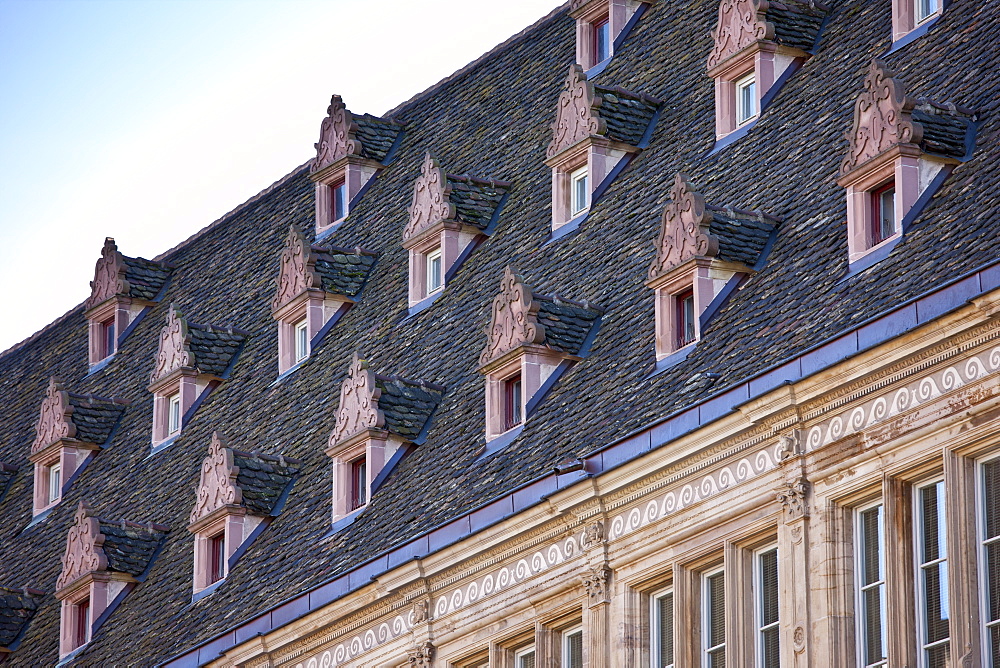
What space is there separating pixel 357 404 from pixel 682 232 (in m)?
7.01

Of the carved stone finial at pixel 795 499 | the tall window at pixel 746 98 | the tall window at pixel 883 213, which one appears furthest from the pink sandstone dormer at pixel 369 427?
the carved stone finial at pixel 795 499

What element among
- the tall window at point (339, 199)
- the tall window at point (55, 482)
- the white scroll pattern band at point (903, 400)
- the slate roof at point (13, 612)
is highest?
the tall window at point (339, 199)

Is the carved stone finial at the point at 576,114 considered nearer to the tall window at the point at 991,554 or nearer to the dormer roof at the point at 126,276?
the tall window at the point at 991,554

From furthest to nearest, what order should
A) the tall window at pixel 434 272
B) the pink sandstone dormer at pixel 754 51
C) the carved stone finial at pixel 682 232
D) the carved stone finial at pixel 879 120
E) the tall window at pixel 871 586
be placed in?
the tall window at pixel 434 272
the pink sandstone dormer at pixel 754 51
the carved stone finial at pixel 682 232
the carved stone finial at pixel 879 120
the tall window at pixel 871 586

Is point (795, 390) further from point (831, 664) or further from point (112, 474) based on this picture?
point (112, 474)

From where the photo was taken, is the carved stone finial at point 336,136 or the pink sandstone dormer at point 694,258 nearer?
the pink sandstone dormer at point 694,258

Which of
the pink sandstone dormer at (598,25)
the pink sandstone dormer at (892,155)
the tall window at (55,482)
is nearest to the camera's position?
the pink sandstone dormer at (892,155)

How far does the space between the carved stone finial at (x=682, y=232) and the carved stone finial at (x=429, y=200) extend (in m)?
7.49

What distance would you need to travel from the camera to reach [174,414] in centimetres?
5009

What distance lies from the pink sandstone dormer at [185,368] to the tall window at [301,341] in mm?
2419

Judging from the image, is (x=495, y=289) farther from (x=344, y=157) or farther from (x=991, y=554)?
(x=991, y=554)

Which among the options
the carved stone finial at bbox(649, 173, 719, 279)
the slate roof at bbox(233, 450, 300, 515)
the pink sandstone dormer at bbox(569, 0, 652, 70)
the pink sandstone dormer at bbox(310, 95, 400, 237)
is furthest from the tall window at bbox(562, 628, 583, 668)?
the pink sandstone dormer at bbox(310, 95, 400, 237)

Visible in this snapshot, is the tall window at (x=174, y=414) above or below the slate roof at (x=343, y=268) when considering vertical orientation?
below

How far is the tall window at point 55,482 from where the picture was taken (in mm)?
52781
